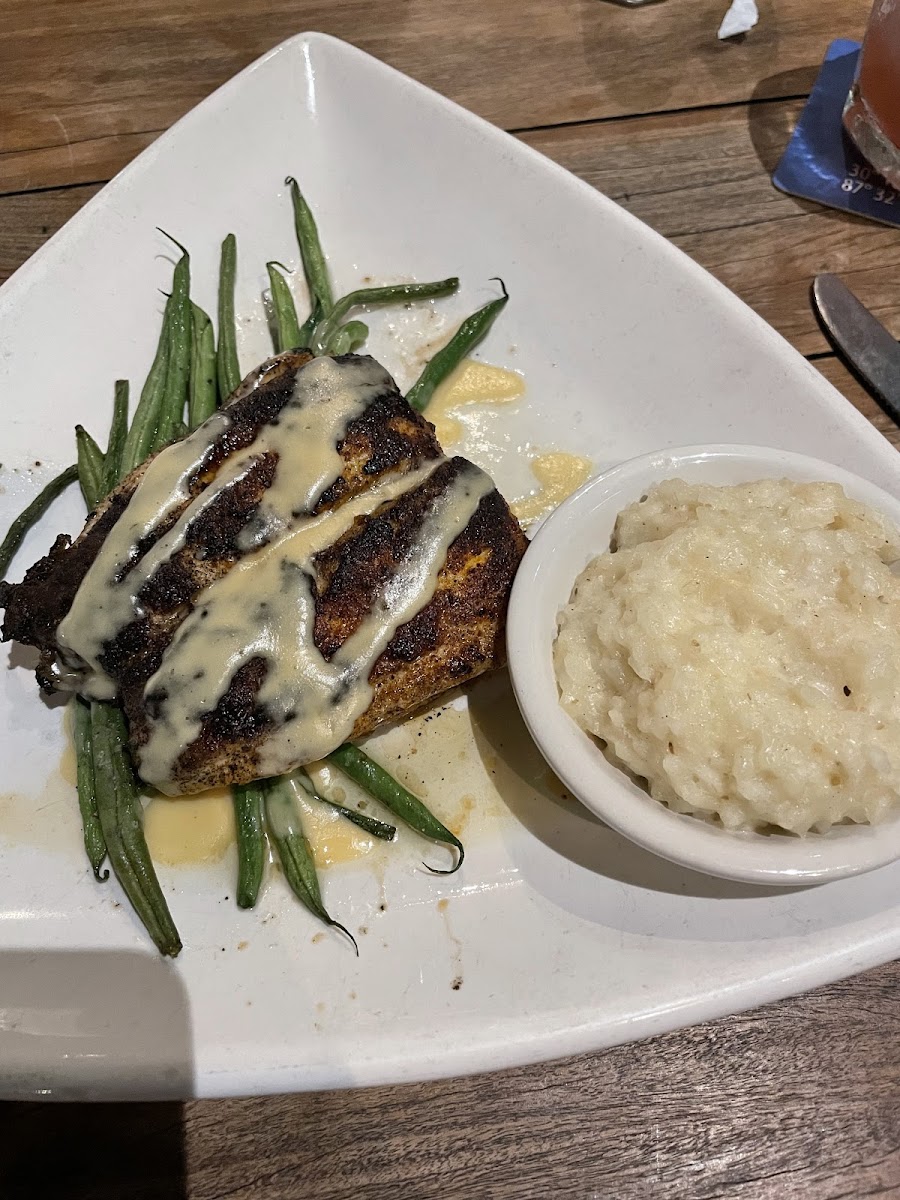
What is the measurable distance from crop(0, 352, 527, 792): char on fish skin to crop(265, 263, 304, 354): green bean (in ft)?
1.96

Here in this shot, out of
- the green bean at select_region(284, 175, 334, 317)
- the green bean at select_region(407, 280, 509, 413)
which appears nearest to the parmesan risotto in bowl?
the green bean at select_region(407, 280, 509, 413)

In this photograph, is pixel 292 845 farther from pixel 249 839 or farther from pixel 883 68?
pixel 883 68

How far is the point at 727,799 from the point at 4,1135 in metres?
2.27

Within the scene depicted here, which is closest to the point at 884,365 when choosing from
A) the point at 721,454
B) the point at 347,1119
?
the point at 721,454

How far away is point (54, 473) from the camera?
9.39 ft

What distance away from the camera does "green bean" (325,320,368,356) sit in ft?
10.2

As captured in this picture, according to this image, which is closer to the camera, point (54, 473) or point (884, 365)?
point (54, 473)

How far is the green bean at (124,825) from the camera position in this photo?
2242mm

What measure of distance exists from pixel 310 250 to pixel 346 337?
44cm

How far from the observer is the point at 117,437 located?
2.88 meters

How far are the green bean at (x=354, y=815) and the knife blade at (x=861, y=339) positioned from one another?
2493mm

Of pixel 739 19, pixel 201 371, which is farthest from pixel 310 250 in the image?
pixel 739 19

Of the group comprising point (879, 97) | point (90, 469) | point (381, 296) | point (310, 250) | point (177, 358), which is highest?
point (879, 97)

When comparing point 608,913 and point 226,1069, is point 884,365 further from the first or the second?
point 226,1069
